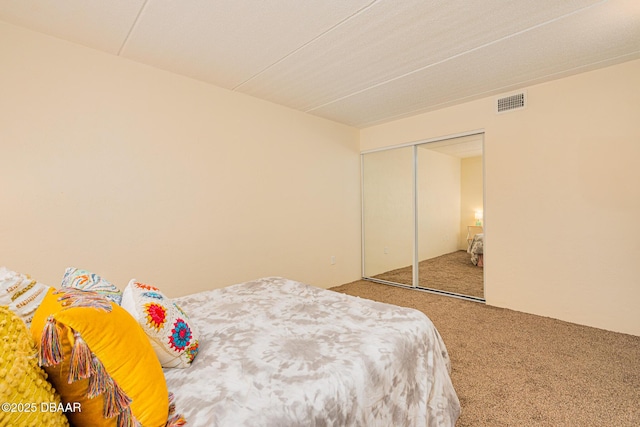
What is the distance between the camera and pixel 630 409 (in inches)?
68.4

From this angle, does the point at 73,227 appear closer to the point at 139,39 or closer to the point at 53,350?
the point at 139,39

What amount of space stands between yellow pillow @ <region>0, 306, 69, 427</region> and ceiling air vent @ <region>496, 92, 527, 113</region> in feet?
13.8

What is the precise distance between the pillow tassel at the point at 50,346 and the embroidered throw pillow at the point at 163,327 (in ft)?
1.27

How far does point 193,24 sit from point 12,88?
139 cm

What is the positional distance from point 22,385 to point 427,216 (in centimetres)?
429

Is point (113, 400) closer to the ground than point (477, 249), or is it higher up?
higher up

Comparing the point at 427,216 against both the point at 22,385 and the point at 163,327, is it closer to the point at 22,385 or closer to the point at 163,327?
the point at 163,327

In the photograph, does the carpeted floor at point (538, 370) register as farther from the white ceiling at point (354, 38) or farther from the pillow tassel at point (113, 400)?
the white ceiling at point (354, 38)

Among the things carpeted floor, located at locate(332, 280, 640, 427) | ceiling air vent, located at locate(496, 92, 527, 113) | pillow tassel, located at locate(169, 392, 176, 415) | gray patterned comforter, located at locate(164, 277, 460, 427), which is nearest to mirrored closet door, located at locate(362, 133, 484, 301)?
ceiling air vent, located at locate(496, 92, 527, 113)

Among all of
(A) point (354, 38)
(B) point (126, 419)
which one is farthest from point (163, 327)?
(A) point (354, 38)

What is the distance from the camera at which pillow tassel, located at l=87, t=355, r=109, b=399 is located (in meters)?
0.76

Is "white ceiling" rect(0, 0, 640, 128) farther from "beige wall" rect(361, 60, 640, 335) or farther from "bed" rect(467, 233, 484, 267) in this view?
"bed" rect(467, 233, 484, 267)

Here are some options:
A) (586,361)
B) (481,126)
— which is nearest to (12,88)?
(481,126)

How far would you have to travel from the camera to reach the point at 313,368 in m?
1.17
